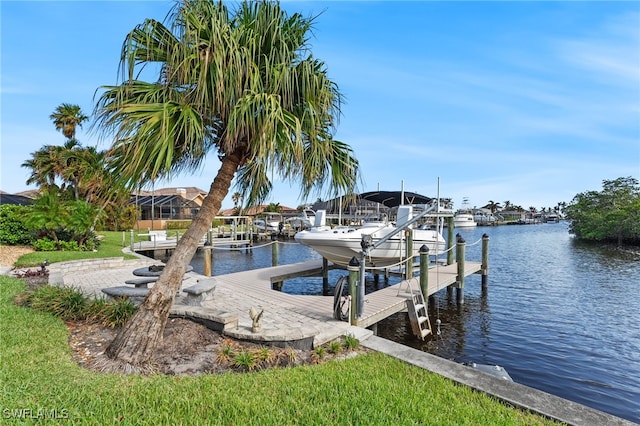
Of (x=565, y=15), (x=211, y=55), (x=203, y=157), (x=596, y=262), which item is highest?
(x=565, y=15)

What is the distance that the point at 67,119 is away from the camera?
2788 cm

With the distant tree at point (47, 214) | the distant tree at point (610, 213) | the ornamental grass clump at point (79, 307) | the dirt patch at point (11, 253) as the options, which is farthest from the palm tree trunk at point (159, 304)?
the distant tree at point (610, 213)

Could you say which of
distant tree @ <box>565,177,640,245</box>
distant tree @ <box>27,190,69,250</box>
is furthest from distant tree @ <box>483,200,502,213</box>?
distant tree @ <box>27,190,69,250</box>

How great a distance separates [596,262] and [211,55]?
28048 mm

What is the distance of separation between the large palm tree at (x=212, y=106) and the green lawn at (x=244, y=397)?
838 millimetres

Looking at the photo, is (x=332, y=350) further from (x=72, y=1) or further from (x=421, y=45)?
(x=421, y=45)

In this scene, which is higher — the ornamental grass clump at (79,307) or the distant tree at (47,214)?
the distant tree at (47,214)

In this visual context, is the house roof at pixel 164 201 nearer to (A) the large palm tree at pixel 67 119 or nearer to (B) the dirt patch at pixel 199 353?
(A) the large palm tree at pixel 67 119

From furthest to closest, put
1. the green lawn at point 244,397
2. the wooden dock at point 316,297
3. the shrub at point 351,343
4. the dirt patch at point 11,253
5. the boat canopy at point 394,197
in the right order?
the boat canopy at point 394,197
the dirt patch at point 11,253
the wooden dock at point 316,297
the shrub at point 351,343
the green lawn at point 244,397

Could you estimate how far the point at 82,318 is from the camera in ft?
19.4

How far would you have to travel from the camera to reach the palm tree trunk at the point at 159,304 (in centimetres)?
422

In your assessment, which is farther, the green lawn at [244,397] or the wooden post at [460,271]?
the wooden post at [460,271]

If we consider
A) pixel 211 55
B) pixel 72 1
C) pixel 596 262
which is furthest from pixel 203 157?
pixel 596 262

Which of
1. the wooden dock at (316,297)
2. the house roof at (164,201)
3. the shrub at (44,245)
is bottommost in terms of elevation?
the wooden dock at (316,297)
